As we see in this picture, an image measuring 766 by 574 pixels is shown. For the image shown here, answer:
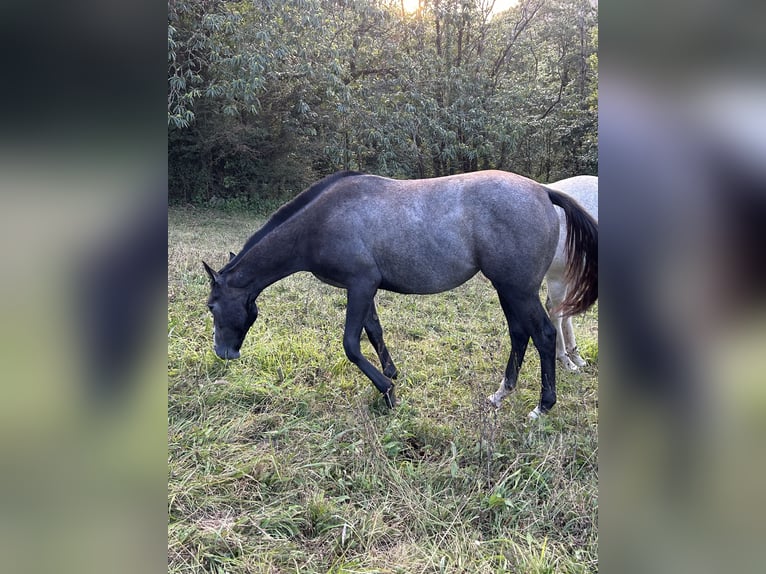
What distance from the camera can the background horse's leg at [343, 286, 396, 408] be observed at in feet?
10.6

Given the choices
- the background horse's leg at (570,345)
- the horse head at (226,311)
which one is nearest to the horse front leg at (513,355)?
the background horse's leg at (570,345)

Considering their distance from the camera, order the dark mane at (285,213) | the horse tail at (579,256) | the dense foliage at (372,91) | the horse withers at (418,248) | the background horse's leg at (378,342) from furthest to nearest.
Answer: the dense foliage at (372,91)
the background horse's leg at (378,342)
the dark mane at (285,213)
the horse withers at (418,248)
the horse tail at (579,256)

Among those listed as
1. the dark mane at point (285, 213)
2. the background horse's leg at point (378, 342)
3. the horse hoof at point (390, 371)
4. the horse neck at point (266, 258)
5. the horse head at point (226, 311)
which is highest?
the dark mane at point (285, 213)

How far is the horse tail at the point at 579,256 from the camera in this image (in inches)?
110

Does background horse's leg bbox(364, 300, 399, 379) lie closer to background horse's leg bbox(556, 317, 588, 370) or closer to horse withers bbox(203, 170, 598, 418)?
horse withers bbox(203, 170, 598, 418)

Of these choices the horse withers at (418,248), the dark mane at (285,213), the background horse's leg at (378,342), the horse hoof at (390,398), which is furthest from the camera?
the background horse's leg at (378,342)

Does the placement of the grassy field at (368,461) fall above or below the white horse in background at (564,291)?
below

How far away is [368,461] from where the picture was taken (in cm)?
253

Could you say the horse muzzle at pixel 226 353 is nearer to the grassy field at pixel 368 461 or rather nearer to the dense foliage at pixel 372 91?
the grassy field at pixel 368 461

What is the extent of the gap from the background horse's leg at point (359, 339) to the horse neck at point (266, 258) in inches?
18.3

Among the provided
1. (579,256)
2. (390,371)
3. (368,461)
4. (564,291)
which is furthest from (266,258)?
(564,291)

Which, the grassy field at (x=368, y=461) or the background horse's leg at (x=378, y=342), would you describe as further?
the background horse's leg at (x=378, y=342)
